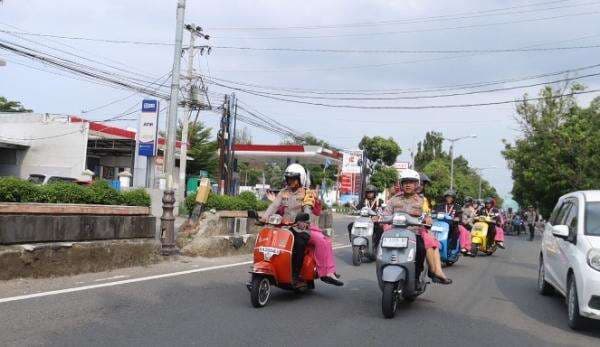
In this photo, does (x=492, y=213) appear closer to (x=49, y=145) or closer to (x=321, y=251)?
(x=321, y=251)

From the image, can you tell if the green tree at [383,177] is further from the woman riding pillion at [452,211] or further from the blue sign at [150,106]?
the woman riding pillion at [452,211]

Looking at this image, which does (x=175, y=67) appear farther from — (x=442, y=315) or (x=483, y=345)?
(x=483, y=345)

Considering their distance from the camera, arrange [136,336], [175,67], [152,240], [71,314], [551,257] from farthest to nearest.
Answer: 1. [175,67]
2. [152,240]
3. [551,257]
4. [71,314]
5. [136,336]

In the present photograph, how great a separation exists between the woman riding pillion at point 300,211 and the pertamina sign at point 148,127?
13.2m

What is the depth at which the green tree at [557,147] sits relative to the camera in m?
35.7

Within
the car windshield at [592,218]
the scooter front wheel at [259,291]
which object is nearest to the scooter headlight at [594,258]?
the car windshield at [592,218]

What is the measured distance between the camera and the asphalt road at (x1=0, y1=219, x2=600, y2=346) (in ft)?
18.8

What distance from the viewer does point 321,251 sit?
7984 mm

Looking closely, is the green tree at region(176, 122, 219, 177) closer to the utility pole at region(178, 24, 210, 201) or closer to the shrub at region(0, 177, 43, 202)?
the utility pole at region(178, 24, 210, 201)

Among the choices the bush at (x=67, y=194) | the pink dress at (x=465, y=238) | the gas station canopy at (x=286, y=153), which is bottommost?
the pink dress at (x=465, y=238)

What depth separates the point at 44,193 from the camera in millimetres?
9391

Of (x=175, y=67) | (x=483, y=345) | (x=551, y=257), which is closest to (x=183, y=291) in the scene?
(x=483, y=345)

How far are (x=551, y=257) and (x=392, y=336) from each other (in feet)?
11.9

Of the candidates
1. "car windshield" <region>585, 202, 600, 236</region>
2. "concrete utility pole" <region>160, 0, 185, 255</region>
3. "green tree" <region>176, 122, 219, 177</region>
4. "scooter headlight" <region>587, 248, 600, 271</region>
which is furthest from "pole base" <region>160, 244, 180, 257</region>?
"green tree" <region>176, 122, 219, 177</region>
